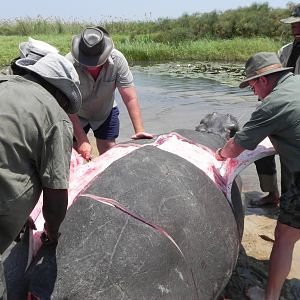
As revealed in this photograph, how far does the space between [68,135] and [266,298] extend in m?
2.06

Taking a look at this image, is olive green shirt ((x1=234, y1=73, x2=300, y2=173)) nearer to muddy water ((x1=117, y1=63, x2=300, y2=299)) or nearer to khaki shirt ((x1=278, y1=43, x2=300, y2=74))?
muddy water ((x1=117, y1=63, x2=300, y2=299))

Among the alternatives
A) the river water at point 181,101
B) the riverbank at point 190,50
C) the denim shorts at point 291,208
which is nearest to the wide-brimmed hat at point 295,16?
the denim shorts at point 291,208

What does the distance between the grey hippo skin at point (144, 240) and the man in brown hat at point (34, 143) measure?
0.21m

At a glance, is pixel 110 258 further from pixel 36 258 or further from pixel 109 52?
pixel 109 52

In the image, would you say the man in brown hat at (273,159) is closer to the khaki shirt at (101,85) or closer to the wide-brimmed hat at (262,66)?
the wide-brimmed hat at (262,66)

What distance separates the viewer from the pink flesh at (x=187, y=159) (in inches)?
116

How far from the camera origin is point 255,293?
3.36 metres

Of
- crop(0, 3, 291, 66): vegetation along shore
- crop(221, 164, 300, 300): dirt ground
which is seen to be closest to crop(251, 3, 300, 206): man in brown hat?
crop(221, 164, 300, 300): dirt ground

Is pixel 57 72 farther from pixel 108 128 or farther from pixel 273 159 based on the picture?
pixel 273 159

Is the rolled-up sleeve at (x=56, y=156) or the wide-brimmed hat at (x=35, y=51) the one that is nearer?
the rolled-up sleeve at (x=56, y=156)

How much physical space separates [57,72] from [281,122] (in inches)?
59.9

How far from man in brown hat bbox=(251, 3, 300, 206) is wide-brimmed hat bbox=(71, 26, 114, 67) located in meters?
1.79

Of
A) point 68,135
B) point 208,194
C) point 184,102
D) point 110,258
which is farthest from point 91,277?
point 184,102

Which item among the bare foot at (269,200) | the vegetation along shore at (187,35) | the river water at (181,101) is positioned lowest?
the vegetation along shore at (187,35)
